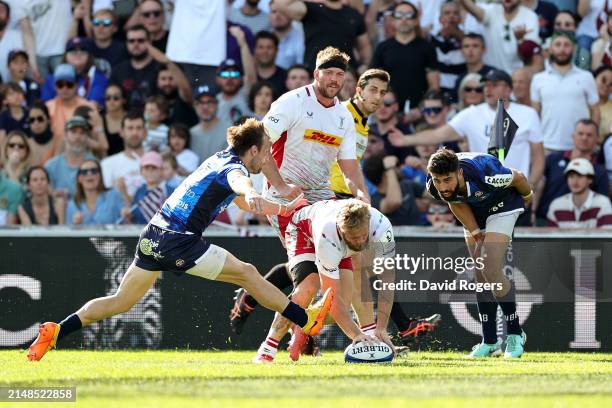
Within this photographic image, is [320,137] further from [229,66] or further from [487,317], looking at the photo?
[229,66]

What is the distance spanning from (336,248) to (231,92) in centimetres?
661

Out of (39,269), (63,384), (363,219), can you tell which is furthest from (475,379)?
(39,269)

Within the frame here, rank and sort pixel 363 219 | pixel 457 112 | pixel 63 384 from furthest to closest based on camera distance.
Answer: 1. pixel 457 112
2. pixel 363 219
3. pixel 63 384

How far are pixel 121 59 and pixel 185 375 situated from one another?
28.8 ft

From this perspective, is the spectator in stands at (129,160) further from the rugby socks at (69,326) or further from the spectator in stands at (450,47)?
the rugby socks at (69,326)

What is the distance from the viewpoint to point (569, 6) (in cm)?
1695

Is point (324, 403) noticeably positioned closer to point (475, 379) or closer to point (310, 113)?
point (475, 379)

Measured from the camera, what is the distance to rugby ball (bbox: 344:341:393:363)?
10383 millimetres

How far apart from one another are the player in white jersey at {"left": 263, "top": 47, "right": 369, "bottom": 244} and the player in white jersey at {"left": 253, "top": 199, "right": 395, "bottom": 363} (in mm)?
359

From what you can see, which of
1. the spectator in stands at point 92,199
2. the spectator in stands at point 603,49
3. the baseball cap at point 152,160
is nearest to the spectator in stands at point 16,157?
the spectator in stands at point 92,199

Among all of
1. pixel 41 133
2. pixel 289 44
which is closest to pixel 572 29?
pixel 289 44

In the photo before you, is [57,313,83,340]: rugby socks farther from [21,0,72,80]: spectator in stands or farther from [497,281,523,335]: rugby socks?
[21,0,72,80]: spectator in stands

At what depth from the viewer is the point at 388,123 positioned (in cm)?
1577

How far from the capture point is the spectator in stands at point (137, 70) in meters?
16.7
